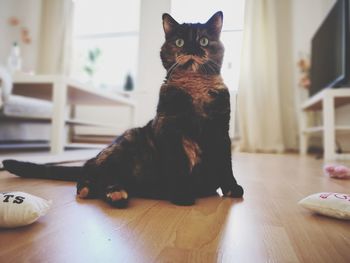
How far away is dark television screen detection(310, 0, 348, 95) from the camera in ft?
6.37

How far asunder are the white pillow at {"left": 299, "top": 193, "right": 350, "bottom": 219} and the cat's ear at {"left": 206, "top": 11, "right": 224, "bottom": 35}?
44cm

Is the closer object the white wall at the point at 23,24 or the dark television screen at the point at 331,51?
the dark television screen at the point at 331,51

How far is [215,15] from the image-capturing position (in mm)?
663

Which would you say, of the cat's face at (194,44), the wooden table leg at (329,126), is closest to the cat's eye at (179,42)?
the cat's face at (194,44)

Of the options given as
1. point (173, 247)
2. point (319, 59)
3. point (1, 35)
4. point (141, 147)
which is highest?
point (1, 35)

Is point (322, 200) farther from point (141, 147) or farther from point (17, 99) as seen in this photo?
point (17, 99)

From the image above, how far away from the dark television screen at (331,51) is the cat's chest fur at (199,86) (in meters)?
1.66

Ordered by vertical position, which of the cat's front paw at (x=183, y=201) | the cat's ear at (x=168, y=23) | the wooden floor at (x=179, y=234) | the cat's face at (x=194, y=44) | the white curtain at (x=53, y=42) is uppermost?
the white curtain at (x=53, y=42)

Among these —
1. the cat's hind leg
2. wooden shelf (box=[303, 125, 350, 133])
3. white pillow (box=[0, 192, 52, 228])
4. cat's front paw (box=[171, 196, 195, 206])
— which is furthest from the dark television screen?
white pillow (box=[0, 192, 52, 228])

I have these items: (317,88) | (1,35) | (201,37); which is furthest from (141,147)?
(1,35)

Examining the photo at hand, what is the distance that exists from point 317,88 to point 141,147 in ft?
7.17

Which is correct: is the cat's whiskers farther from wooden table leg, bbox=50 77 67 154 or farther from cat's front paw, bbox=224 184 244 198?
wooden table leg, bbox=50 77 67 154

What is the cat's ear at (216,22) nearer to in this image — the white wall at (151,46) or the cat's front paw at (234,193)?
the white wall at (151,46)

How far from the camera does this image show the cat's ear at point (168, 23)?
674mm
